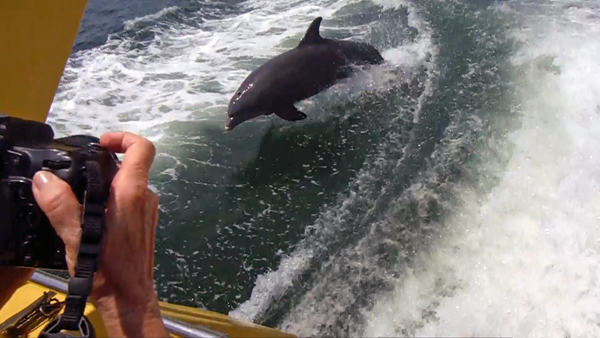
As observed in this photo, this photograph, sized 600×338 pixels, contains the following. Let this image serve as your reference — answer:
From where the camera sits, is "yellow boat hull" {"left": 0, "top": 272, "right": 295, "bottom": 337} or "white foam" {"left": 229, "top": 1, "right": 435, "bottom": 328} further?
"white foam" {"left": 229, "top": 1, "right": 435, "bottom": 328}

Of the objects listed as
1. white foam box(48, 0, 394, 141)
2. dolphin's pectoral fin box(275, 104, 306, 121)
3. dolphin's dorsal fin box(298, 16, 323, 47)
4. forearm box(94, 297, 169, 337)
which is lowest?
dolphin's pectoral fin box(275, 104, 306, 121)

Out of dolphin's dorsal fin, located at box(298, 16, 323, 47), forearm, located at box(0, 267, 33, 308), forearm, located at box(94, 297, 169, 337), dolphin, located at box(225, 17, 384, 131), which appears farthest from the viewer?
dolphin's dorsal fin, located at box(298, 16, 323, 47)

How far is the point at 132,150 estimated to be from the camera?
1.47 metres

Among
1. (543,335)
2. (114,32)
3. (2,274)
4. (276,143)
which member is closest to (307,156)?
(276,143)

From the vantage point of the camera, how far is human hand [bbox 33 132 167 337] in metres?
1.26

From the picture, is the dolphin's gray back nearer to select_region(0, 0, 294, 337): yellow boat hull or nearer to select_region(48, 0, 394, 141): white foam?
select_region(48, 0, 394, 141): white foam

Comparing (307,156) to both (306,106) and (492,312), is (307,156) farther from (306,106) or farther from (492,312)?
(492,312)

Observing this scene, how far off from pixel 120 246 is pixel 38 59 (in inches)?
103

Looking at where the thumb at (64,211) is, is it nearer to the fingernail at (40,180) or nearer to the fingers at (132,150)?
the fingernail at (40,180)

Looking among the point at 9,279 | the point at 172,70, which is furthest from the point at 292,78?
the point at 9,279

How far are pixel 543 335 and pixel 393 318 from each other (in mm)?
1179

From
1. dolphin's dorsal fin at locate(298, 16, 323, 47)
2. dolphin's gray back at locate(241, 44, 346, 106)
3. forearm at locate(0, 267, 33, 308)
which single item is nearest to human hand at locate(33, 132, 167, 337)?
forearm at locate(0, 267, 33, 308)

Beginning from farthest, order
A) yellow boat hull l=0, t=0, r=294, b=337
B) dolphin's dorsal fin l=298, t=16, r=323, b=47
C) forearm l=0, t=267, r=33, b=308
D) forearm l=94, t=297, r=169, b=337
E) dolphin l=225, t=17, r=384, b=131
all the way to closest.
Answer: dolphin's dorsal fin l=298, t=16, r=323, b=47
dolphin l=225, t=17, r=384, b=131
yellow boat hull l=0, t=0, r=294, b=337
forearm l=0, t=267, r=33, b=308
forearm l=94, t=297, r=169, b=337

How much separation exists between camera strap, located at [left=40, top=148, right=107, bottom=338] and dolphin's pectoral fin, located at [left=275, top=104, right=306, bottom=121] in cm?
460
